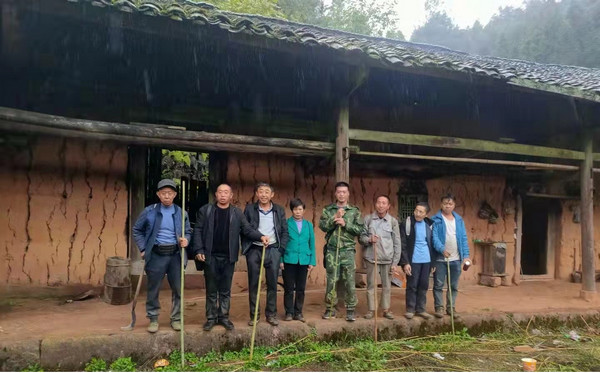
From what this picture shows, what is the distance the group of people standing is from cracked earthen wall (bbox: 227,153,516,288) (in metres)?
1.81

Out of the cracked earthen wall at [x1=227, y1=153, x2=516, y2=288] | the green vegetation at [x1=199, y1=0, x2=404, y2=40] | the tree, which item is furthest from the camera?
the green vegetation at [x1=199, y1=0, x2=404, y2=40]

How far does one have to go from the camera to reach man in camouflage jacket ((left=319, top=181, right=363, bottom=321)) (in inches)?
192

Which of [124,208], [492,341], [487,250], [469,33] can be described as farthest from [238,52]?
[469,33]

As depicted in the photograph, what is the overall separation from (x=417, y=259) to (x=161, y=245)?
300 cm

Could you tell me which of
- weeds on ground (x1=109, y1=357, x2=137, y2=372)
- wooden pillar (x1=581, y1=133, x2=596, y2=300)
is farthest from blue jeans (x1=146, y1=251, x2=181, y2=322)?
wooden pillar (x1=581, y1=133, x2=596, y2=300)

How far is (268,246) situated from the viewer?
460cm

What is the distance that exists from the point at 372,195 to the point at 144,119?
403 centimetres

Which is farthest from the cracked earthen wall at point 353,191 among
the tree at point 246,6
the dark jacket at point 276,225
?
the tree at point 246,6

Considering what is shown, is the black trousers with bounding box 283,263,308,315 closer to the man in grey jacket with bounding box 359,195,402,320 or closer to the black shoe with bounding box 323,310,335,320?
the black shoe with bounding box 323,310,335,320

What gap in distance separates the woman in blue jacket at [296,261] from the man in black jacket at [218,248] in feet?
1.40

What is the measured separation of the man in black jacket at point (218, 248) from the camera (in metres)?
4.36

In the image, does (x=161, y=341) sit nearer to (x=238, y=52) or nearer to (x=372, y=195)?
(x=238, y=52)

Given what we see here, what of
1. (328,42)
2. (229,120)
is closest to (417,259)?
(328,42)

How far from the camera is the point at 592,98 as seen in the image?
18.5ft
